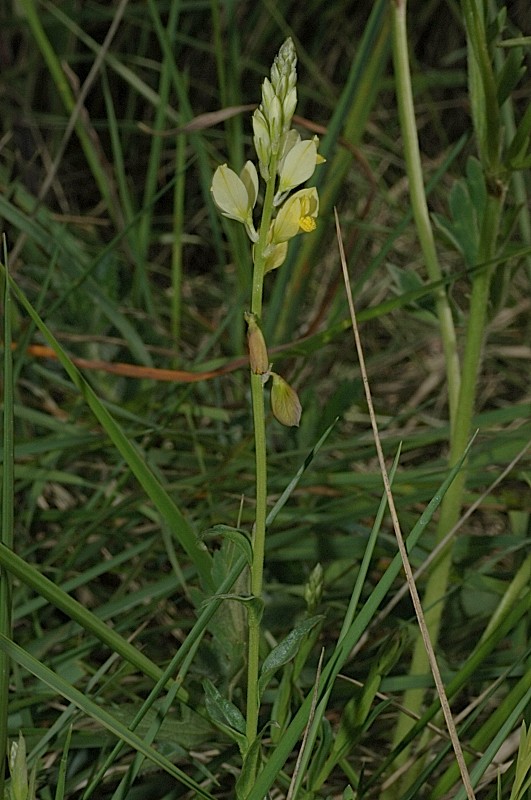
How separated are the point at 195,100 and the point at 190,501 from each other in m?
0.98

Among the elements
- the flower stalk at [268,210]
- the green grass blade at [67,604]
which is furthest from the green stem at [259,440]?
the green grass blade at [67,604]

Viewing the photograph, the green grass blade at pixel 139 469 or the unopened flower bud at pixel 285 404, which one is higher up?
the unopened flower bud at pixel 285 404

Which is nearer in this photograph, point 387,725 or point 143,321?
point 387,725

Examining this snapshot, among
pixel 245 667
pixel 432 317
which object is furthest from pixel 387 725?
pixel 432 317

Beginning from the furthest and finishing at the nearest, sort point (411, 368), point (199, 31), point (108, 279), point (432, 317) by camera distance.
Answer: point (199, 31) < point (411, 368) < point (108, 279) < point (432, 317)

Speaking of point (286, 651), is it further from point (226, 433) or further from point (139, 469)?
point (226, 433)

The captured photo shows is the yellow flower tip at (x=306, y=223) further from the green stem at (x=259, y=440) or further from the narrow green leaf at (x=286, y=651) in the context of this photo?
the narrow green leaf at (x=286, y=651)

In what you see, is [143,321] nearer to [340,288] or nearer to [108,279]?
[108,279]

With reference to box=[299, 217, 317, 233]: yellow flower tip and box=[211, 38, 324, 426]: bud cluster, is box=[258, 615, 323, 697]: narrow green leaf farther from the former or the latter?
box=[299, 217, 317, 233]: yellow flower tip

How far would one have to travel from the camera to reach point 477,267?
0.77m

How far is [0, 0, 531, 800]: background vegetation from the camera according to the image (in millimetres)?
691

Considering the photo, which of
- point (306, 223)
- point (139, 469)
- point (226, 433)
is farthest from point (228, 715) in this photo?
point (226, 433)

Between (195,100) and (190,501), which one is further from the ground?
(195,100)

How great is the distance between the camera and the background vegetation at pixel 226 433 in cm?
69
